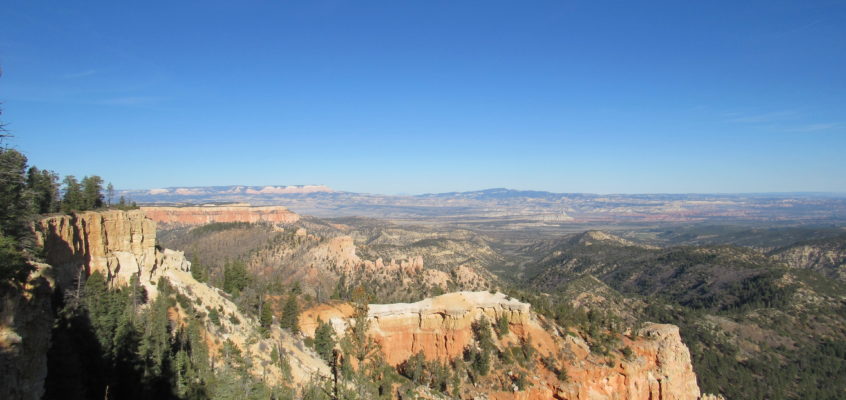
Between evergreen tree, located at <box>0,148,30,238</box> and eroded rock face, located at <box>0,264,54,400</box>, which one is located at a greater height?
evergreen tree, located at <box>0,148,30,238</box>

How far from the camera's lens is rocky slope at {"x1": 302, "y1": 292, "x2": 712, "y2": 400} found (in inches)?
2054

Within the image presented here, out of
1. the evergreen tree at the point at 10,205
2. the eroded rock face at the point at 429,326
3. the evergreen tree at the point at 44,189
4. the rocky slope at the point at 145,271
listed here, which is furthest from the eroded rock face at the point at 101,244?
the eroded rock face at the point at 429,326

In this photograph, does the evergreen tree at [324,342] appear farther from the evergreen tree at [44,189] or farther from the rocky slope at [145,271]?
the evergreen tree at [44,189]

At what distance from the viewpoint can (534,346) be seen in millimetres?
55594

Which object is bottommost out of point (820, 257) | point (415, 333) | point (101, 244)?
point (820, 257)

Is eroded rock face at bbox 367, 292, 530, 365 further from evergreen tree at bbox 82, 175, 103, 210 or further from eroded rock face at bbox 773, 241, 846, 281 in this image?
eroded rock face at bbox 773, 241, 846, 281

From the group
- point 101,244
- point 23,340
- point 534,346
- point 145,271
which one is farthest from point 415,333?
point 23,340

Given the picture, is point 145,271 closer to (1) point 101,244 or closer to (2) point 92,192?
(1) point 101,244

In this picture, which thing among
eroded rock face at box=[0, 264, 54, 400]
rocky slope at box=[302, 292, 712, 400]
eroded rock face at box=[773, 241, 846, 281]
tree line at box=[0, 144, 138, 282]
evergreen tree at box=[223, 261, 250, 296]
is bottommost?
eroded rock face at box=[773, 241, 846, 281]

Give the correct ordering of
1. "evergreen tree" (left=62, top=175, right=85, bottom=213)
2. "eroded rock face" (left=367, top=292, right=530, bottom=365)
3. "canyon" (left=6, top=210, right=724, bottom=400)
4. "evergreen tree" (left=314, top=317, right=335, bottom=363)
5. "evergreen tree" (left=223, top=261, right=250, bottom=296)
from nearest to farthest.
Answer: "canyon" (left=6, top=210, right=724, bottom=400) < "evergreen tree" (left=62, top=175, right=85, bottom=213) < "evergreen tree" (left=314, top=317, right=335, bottom=363) < "eroded rock face" (left=367, top=292, right=530, bottom=365) < "evergreen tree" (left=223, top=261, right=250, bottom=296)

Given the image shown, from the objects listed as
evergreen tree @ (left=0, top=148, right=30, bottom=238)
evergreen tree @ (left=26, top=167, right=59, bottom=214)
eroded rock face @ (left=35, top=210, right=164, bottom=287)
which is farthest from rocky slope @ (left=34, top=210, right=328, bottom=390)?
evergreen tree @ (left=26, top=167, right=59, bottom=214)

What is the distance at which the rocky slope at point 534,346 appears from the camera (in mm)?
52181

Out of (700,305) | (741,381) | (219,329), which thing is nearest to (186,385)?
(219,329)

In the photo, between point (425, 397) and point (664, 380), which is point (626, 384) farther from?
point (425, 397)
